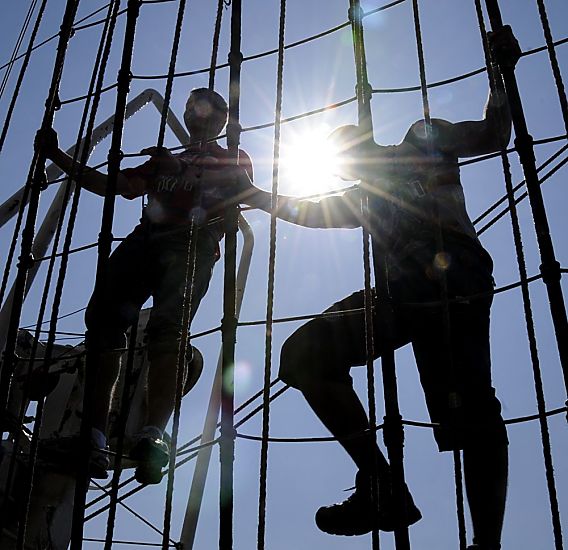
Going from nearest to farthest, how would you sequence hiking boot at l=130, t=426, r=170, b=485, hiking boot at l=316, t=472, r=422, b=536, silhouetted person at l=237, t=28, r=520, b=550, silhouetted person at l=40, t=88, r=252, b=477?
1. silhouetted person at l=237, t=28, r=520, b=550
2. hiking boot at l=316, t=472, r=422, b=536
3. hiking boot at l=130, t=426, r=170, b=485
4. silhouetted person at l=40, t=88, r=252, b=477

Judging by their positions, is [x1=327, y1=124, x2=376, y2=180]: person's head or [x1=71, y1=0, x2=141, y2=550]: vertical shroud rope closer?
[x1=71, y1=0, x2=141, y2=550]: vertical shroud rope

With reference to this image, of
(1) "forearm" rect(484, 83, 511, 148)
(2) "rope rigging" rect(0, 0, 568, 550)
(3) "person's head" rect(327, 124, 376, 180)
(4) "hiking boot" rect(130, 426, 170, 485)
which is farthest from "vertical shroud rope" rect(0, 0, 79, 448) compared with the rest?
(1) "forearm" rect(484, 83, 511, 148)

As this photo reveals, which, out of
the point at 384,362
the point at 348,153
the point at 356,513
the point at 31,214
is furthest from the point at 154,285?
the point at 384,362

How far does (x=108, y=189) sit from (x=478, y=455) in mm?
1584

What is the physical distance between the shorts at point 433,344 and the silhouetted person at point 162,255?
0.58 m

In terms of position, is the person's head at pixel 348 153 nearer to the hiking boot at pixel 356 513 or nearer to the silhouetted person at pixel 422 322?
the silhouetted person at pixel 422 322

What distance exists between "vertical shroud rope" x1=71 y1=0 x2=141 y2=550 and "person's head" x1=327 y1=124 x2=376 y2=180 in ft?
3.02

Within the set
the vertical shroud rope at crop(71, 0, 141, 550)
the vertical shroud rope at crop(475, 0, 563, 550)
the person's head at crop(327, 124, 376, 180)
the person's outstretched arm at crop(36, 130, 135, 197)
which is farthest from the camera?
Answer: the person's outstretched arm at crop(36, 130, 135, 197)

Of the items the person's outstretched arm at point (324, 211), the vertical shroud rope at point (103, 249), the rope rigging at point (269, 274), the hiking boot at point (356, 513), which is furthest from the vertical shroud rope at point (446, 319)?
the vertical shroud rope at point (103, 249)

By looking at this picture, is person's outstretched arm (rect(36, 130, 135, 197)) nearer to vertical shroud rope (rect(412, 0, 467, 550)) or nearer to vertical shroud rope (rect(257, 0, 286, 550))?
vertical shroud rope (rect(257, 0, 286, 550))

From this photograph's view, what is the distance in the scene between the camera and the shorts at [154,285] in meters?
3.71

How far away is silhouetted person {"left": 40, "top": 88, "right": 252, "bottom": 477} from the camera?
357 cm

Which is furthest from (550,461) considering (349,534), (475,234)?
(475,234)

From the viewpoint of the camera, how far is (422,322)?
312 centimetres
